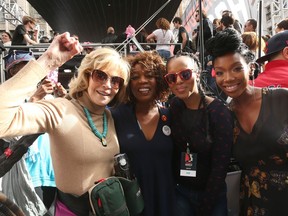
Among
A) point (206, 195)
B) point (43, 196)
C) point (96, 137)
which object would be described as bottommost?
point (43, 196)

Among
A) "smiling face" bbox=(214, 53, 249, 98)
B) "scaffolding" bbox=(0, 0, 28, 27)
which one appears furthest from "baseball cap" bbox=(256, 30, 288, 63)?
"scaffolding" bbox=(0, 0, 28, 27)

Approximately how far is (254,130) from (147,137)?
2.32 ft

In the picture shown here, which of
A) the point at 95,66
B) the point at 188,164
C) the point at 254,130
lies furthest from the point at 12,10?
the point at 254,130

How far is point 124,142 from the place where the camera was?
199cm

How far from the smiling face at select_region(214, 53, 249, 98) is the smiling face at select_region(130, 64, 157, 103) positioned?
0.55m

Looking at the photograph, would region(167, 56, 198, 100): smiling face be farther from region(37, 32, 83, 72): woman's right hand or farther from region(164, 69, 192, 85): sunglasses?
region(37, 32, 83, 72): woman's right hand

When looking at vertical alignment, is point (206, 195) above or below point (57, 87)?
below

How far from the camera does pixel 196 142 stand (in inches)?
78.5

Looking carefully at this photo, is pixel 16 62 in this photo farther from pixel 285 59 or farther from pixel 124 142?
pixel 285 59

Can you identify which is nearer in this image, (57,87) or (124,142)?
(124,142)

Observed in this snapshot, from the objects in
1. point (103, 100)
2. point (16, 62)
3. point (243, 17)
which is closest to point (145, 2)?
point (243, 17)

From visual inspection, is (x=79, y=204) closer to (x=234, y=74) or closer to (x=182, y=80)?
(x=182, y=80)

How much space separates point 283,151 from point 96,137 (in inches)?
44.6

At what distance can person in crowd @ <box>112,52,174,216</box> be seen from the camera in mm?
2018
